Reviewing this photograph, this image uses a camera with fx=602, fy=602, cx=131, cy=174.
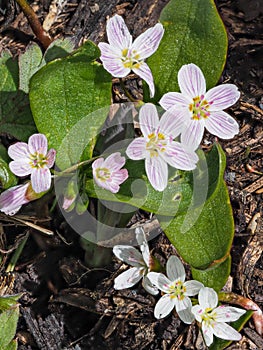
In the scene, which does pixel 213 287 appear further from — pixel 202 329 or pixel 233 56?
pixel 233 56

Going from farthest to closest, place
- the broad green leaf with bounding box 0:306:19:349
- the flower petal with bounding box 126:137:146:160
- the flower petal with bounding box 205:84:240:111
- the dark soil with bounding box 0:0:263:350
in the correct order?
1. the dark soil with bounding box 0:0:263:350
2. the broad green leaf with bounding box 0:306:19:349
3. the flower petal with bounding box 205:84:240:111
4. the flower petal with bounding box 126:137:146:160

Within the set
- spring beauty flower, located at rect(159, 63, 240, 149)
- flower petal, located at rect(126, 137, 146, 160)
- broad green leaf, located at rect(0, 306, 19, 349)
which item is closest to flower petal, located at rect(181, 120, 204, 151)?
spring beauty flower, located at rect(159, 63, 240, 149)

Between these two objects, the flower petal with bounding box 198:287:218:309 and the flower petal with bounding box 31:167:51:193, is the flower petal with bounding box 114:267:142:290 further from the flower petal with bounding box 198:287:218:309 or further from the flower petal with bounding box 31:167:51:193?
the flower petal with bounding box 31:167:51:193

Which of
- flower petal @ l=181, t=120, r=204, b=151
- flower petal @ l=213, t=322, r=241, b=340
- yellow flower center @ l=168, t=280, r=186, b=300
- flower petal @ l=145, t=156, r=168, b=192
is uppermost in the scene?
flower petal @ l=181, t=120, r=204, b=151

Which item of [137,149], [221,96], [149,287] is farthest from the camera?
[149,287]

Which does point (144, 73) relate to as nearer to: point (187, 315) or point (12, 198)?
point (12, 198)

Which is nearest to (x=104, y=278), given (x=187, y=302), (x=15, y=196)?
(x=187, y=302)

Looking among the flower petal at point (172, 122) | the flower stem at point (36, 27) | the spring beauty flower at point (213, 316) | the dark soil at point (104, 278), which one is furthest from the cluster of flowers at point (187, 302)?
the flower stem at point (36, 27)
